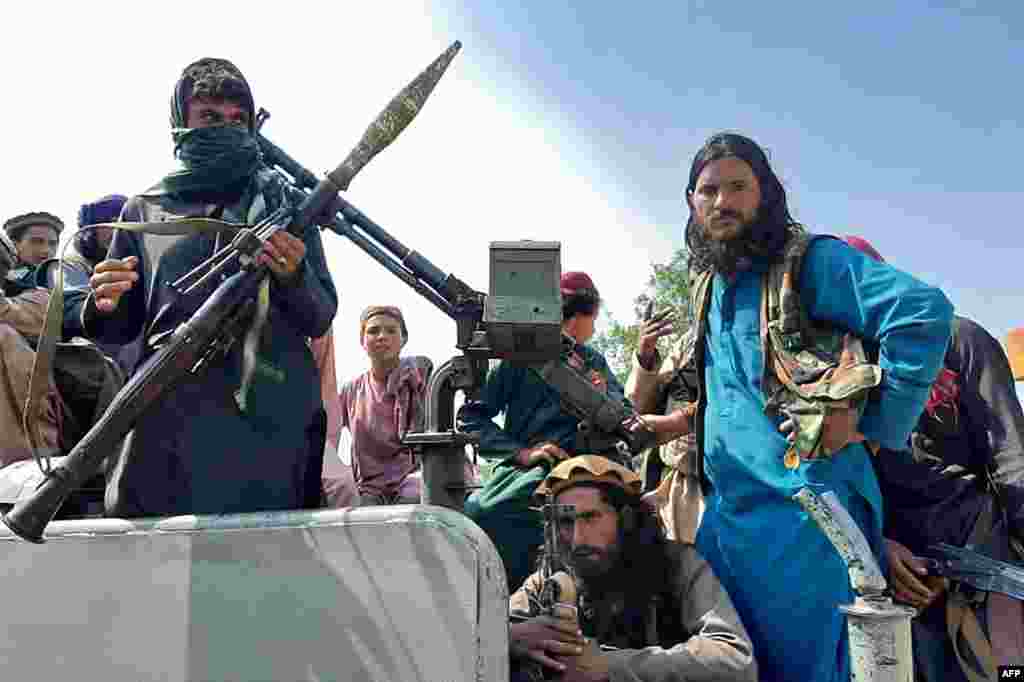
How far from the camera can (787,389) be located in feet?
6.79

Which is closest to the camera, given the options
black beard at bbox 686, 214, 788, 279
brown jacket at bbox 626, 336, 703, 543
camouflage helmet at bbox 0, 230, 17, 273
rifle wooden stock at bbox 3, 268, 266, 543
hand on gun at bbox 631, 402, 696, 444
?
rifle wooden stock at bbox 3, 268, 266, 543

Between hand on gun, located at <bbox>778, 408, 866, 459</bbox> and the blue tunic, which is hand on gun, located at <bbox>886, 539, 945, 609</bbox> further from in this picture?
hand on gun, located at <bbox>778, 408, 866, 459</bbox>

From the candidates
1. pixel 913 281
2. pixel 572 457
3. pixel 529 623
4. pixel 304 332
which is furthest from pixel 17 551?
pixel 913 281

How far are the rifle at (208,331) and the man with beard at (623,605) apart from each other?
102 cm

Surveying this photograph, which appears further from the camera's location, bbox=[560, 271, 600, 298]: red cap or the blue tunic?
bbox=[560, 271, 600, 298]: red cap

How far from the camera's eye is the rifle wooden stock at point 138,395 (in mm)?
1706

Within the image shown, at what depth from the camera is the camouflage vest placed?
1.93 meters

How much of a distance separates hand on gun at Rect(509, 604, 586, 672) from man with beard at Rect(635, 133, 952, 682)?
0.62 meters

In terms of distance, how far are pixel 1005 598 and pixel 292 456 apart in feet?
7.34

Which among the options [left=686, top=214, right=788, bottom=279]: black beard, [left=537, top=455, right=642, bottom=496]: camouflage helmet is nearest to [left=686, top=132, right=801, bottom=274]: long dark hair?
[left=686, top=214, right=788, bottom=279]: black beard

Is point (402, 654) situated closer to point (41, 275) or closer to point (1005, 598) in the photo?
point (1005, 598)

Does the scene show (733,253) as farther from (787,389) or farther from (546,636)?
(546,636)

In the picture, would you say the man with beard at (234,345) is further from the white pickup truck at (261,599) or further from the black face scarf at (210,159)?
the white pickup truck at (261,599)

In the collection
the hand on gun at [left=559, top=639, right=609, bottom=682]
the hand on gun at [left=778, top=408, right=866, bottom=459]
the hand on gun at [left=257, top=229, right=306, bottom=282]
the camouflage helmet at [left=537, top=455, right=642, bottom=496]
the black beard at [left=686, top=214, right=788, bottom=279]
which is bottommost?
the hand on gun at [left=559, top=639, right=609, bottom=682]
